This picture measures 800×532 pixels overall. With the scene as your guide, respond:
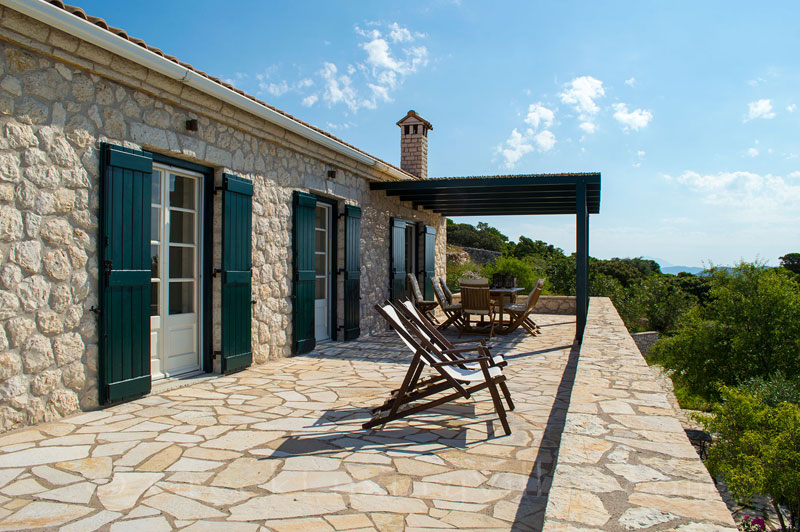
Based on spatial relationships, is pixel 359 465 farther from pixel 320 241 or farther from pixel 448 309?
pixel 448 309

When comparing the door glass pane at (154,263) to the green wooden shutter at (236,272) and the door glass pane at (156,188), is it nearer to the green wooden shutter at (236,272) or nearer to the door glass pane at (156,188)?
the door glass pane at (156,188)

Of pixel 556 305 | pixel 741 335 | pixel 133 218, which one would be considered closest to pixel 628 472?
pixel 133 218

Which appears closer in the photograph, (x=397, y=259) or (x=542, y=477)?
(x=542, y=477)

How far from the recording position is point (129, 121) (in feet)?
13.5

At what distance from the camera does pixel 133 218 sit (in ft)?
13.4

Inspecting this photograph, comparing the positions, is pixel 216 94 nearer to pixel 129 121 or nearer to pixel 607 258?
pixel 129 121

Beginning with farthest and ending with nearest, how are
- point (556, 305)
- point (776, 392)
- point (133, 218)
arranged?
point (556, 305)
point (776, 392)
point (133, 218)

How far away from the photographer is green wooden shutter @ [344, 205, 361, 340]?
7504 millimetres

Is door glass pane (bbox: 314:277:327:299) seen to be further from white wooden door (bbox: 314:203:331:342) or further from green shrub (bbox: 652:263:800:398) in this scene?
green shrub (bbox: 652:263:800:398)

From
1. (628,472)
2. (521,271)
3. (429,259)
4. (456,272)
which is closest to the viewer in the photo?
(628,472)

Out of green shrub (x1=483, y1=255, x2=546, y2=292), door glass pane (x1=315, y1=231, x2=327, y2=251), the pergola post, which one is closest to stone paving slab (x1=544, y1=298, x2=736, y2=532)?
the pergola post

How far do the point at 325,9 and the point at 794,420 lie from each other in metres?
6.60

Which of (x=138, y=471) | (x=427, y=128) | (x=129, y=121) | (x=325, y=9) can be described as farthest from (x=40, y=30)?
(x=427, y=128)

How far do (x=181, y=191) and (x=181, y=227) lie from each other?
1.13 feet
